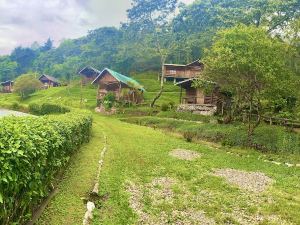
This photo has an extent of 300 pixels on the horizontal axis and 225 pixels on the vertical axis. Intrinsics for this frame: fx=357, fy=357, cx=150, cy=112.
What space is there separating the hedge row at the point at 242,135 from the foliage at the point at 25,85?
6070 cm

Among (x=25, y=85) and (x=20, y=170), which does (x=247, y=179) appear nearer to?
(x=20, y=170)

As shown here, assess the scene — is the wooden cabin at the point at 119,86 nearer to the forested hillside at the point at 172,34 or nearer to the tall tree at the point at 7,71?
the forested hillside at the point at 172,34

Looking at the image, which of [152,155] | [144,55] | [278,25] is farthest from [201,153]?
[144,55]

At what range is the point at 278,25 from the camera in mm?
61125

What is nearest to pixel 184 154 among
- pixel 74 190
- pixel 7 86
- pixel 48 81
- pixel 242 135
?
pixel 242 135

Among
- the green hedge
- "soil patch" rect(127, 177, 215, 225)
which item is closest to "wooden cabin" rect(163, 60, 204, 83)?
the green hedge

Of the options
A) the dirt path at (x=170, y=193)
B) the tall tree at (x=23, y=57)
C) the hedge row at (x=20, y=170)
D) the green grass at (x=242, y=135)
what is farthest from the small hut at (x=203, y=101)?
the tall tree at (x=23, y=57)

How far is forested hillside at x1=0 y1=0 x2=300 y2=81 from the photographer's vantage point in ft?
202

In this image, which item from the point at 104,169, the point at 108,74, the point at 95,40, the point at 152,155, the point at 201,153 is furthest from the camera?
the point at 95,40

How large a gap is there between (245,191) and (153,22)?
214 ft

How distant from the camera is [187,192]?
56.9 ft

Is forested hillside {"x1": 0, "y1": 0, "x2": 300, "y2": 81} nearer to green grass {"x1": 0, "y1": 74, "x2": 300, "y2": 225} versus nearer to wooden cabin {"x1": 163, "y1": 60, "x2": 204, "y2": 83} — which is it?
wooden cabin {"x1": 163, "y1": 60, "x2": 204, "y2": 83}

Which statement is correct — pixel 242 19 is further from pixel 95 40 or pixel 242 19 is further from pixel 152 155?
pixel 95 40

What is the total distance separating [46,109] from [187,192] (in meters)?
48.0
